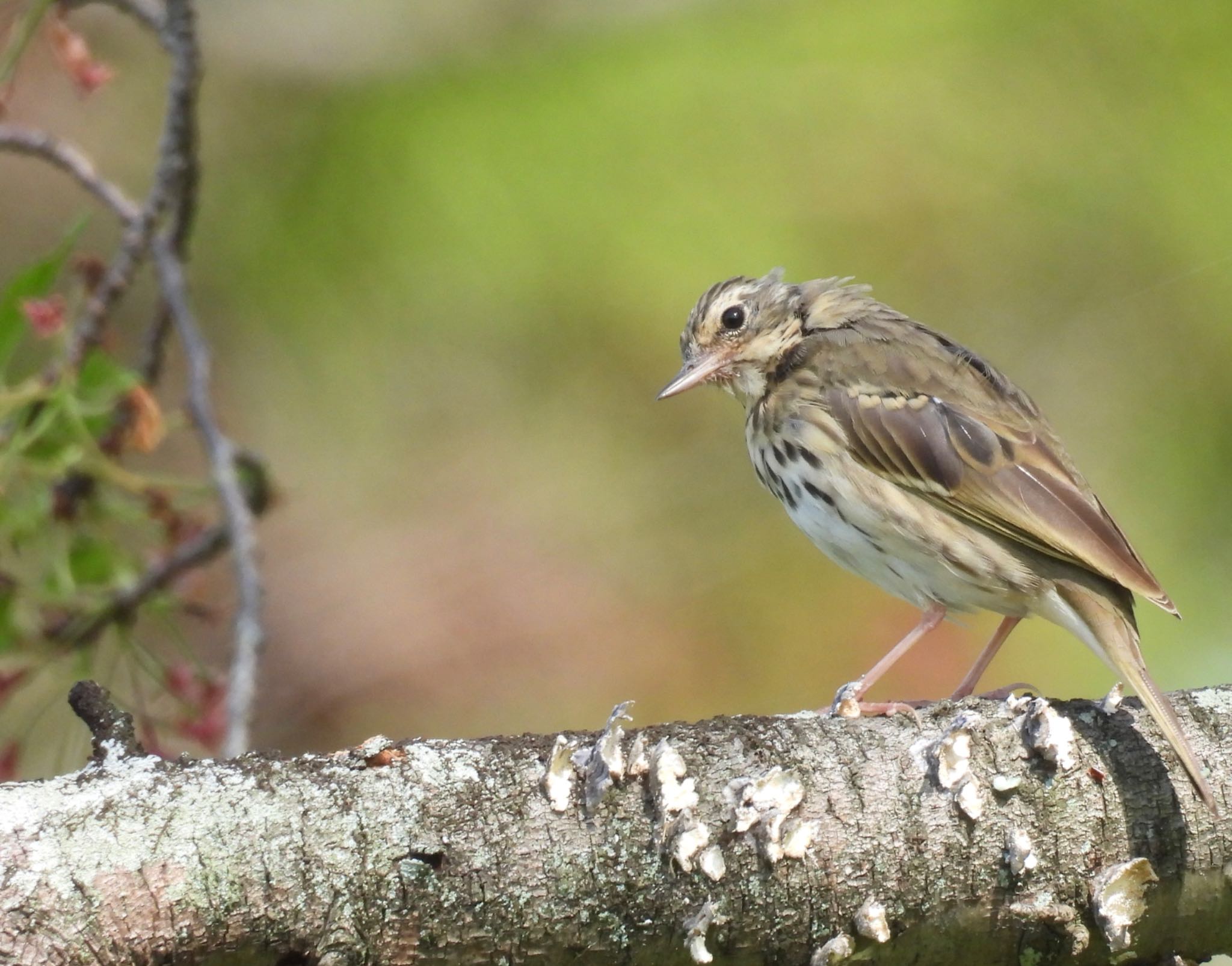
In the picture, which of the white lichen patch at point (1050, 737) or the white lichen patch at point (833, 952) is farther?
the white lichen patch at point (1050, 737)

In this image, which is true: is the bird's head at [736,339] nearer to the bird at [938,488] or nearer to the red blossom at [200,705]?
the bird at [938,488]

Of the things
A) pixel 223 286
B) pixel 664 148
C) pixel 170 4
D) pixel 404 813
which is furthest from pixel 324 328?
pixel 404 813

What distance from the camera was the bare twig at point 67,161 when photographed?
355 centimetres

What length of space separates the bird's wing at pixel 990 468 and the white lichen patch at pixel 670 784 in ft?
4.82

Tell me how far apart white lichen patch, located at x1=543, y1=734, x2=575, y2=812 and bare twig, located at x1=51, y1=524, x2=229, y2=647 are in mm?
1532

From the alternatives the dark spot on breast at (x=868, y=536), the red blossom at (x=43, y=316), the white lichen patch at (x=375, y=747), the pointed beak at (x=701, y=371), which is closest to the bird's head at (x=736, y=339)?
the pointed beak at (x=701, y=371)

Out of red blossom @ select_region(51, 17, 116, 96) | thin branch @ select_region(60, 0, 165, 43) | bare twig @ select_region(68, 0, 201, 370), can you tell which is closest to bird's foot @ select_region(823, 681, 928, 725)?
bare twig @ select_region(68, 0, 201, 370)

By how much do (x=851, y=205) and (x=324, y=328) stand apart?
216cm

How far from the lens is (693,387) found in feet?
13.4

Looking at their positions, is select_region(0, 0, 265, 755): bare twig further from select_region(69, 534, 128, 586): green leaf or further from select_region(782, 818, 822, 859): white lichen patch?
select_region(782, 818, 822, 859): white lichen patch

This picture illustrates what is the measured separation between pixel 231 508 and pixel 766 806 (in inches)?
66.5

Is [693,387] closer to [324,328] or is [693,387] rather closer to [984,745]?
[984,745]

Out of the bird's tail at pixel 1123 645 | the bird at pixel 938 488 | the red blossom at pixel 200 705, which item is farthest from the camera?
the red blossom at pixel 200 705

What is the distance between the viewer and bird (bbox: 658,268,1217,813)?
11.3ft
